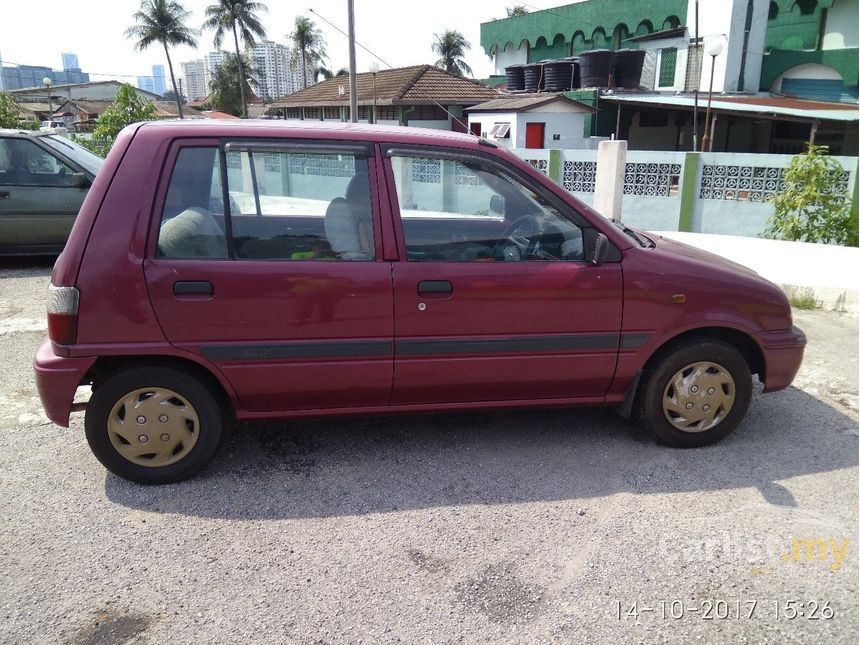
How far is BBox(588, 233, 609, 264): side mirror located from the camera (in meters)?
3.50

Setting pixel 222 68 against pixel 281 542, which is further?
pixel 222 68

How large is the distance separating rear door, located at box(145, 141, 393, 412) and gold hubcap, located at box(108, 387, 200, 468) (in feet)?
0.97

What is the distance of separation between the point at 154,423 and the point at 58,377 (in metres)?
0.50

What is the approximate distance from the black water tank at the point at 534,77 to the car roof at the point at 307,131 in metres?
26.7

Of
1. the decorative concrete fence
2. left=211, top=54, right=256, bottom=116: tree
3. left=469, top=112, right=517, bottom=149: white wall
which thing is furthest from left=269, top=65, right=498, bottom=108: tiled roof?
left=211, top=54, right=256, bottom=116: tree

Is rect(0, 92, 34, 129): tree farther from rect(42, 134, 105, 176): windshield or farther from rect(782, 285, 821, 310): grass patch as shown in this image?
rect(782, 285, 821, 310): grass patch

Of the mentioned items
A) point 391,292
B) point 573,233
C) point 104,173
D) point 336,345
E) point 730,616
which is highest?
point 104,173

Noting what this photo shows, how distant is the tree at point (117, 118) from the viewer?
59.1 ft

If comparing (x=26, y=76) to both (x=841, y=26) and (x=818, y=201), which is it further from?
(x=818, y=201)

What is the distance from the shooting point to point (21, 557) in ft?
9.73

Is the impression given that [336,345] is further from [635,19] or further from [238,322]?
[635,19]

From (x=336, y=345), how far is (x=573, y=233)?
4.60 feet

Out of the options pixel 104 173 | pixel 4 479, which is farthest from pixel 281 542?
pixel 104 173

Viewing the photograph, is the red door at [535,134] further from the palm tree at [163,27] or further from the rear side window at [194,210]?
the palm tree at [163,27]
